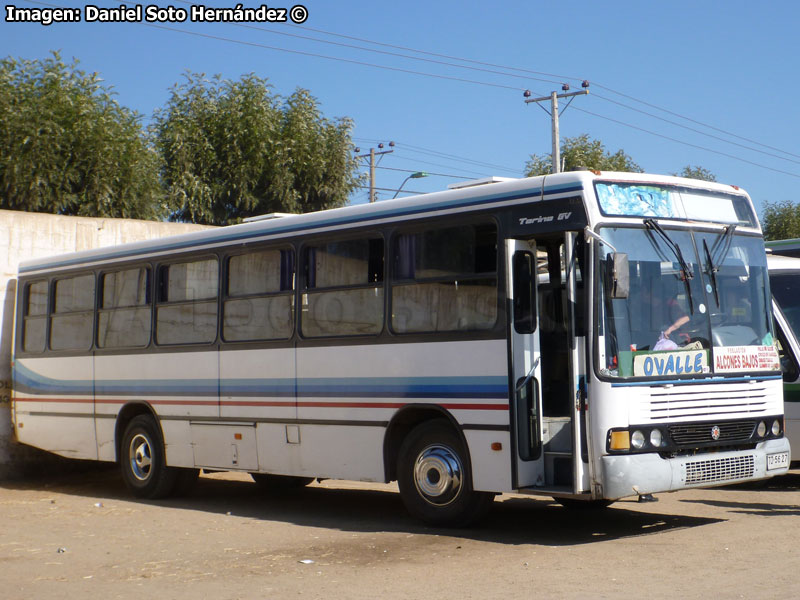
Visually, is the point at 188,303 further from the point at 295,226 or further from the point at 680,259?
the point at 680,259

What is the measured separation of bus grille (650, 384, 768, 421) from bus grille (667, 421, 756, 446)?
9cm

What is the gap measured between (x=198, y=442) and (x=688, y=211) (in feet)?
20.4

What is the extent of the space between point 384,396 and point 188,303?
351 cm

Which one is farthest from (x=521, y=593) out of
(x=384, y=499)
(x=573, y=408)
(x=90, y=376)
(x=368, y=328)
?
(x=90, y=376)

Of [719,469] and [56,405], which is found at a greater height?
[56,405]

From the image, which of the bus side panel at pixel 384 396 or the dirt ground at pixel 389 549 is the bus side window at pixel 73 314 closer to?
the dirt ground at pixel 389 549

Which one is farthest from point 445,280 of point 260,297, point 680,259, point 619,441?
point 260,297

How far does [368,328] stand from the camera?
35.2ft

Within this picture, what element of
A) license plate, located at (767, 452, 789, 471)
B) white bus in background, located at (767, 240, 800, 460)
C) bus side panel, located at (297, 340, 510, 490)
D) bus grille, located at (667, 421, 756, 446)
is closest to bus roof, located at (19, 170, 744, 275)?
bus side panel, located at (297, 340, 510, 490)

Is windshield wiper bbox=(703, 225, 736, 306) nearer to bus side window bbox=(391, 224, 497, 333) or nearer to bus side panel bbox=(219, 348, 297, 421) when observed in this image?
bus side window bbox=(391, 224, 497, 333)

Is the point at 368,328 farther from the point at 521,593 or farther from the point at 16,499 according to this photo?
the point at 16,499

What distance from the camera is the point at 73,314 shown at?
1487cm

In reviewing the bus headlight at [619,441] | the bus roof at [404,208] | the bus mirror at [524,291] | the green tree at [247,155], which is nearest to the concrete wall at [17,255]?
the bus roof at [404,208]

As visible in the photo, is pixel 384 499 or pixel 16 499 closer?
pixel 384 499
